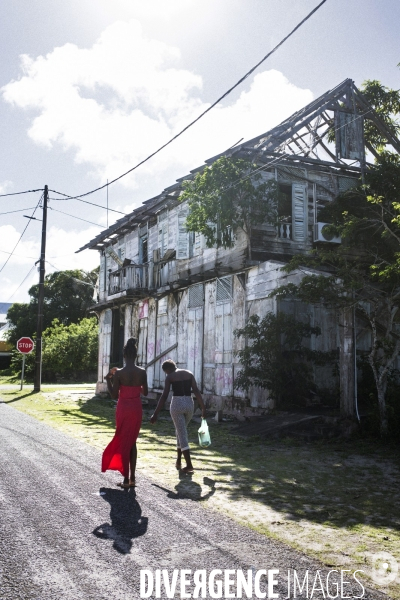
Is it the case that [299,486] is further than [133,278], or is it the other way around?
[133,278]

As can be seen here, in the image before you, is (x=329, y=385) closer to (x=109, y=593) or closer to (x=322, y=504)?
(x=322, y=504)

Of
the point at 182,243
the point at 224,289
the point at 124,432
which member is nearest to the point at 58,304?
the point at 182,243

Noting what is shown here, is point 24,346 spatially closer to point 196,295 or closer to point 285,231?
point 196,295

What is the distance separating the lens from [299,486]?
271 inches

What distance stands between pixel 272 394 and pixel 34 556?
32.1 feet

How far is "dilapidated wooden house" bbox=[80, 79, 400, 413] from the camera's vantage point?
15438mm

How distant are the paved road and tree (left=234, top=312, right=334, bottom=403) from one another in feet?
22.5

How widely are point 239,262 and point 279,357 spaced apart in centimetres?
376

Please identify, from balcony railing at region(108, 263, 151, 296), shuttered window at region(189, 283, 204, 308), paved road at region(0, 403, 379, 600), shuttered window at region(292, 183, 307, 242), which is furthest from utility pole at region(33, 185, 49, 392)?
paved road at region(0, 403, 379, 600)

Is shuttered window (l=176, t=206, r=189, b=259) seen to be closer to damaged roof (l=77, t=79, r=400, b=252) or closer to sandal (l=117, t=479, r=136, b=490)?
damaged roof (l=77, t=79, r=400, b=252)

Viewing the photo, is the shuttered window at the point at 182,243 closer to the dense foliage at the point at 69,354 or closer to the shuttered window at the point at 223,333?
the shuttered window at the point at 223,333

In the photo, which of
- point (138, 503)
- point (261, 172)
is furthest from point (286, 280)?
point (138, 503)

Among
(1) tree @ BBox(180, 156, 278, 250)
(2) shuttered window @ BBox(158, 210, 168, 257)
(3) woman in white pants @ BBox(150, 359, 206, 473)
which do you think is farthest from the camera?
(2) shuttered window @ BBox(158, 210, 168, 257)

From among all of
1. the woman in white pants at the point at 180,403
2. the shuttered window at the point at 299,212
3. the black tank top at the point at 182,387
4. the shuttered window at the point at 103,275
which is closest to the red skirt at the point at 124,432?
the woman in white pants at the point at 180,403
